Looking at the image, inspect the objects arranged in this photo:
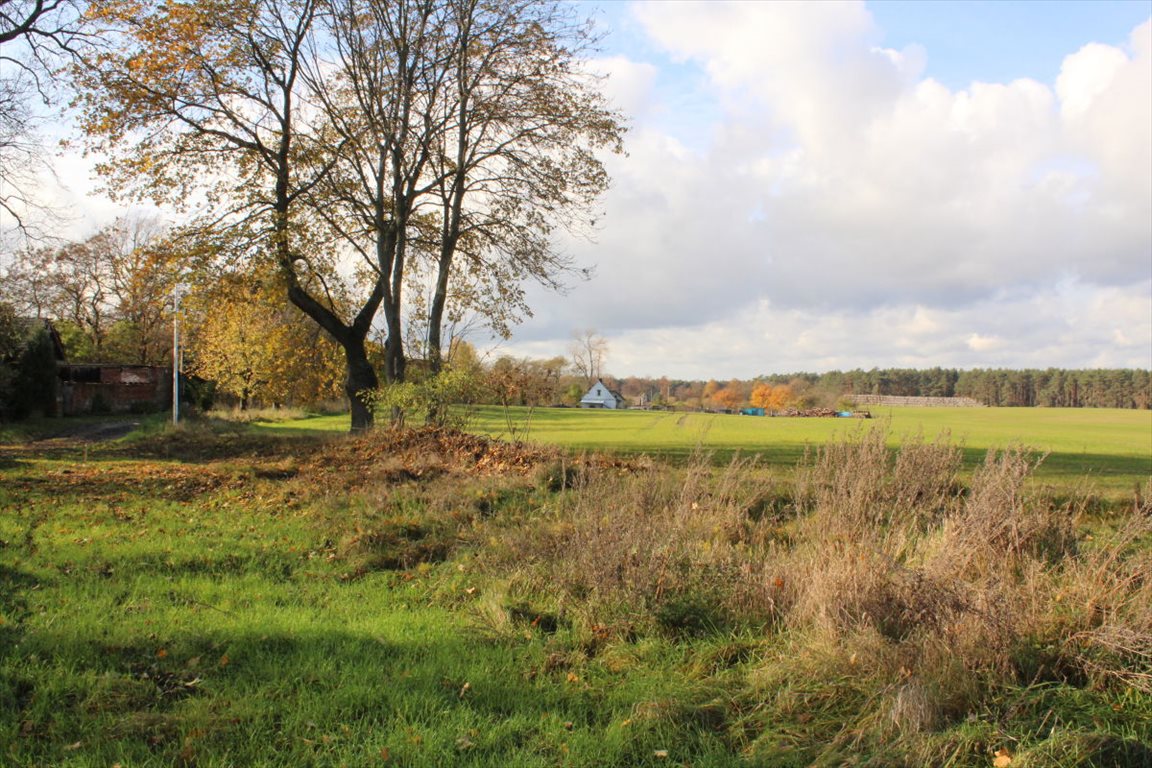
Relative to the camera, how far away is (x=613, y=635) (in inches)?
229

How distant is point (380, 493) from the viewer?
1126 cm

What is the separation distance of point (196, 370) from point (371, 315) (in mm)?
28994

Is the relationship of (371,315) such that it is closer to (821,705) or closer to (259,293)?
(259,293)

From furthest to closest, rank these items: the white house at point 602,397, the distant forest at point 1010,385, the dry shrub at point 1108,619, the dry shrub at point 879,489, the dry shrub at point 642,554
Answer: the white house at point 602,397
the distant forest at point 1010,385
the dry shrub at point 879,489
the dry shrub at point 642,554
the dry shrub at point 1108,619

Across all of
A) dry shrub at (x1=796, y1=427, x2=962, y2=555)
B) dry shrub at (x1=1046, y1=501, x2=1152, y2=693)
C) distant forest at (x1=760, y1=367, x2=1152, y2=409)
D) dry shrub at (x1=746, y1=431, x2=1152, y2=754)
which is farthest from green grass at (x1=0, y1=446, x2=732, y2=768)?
distant forest at (x1=760, y1=367, x2=1152, y2=409)

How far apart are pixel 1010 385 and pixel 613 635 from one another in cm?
14118

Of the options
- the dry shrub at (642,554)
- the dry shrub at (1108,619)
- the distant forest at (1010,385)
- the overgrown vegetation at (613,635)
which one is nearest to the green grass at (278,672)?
the overgrown vegetation at (613,635)

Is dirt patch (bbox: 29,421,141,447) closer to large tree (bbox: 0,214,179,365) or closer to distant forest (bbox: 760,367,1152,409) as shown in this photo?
large tree (bbox: 0,214,179,365)

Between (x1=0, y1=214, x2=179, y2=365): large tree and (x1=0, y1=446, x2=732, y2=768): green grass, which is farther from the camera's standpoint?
(x1=0, y1=214, x2=179, y2=365): large tree

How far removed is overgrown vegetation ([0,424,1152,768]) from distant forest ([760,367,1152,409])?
10112 cm

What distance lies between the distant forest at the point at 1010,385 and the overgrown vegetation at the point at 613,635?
332ft

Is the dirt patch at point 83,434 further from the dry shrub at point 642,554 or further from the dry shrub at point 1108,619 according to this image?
the dry shrub at point 1108,619

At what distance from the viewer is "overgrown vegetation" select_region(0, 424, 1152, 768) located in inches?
160

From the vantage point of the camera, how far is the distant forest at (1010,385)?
369 feet
